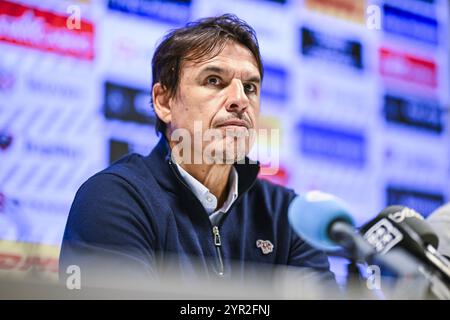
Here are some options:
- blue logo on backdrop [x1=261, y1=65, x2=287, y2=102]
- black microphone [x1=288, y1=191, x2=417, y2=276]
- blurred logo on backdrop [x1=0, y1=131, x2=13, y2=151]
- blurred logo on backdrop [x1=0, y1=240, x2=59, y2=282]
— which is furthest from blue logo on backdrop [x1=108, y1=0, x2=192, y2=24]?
black microphone [x1=288, y1=191, x2=417, y2=276]

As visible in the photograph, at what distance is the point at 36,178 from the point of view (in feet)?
6.97

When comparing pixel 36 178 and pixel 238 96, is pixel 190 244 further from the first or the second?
pixel 36 178

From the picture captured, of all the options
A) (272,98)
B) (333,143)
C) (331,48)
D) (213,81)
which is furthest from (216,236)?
(331,48)

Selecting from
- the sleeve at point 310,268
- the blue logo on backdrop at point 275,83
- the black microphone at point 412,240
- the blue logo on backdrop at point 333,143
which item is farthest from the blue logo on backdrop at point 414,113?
the black microphone at point 412,240

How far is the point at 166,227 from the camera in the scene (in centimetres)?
170

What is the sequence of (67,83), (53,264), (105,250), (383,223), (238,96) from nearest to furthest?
(383,223) < (105,250) < (238,96) < (53,264) < (67,83)

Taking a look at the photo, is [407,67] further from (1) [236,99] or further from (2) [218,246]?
(2) [218,246]

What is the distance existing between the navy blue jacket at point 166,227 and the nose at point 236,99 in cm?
16

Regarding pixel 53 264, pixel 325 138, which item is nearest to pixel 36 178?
pixel 53 264

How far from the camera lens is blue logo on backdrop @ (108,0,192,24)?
2.40 meters

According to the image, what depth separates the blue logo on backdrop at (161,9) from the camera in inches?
94.4

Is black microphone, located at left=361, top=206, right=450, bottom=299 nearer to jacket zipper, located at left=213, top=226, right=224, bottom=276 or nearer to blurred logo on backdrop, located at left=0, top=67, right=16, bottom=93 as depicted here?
jacket zipper, located at left=213, top=226, right=224, bottom=276

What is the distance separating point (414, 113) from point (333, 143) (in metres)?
0.45

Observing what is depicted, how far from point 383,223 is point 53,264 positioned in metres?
1.07
